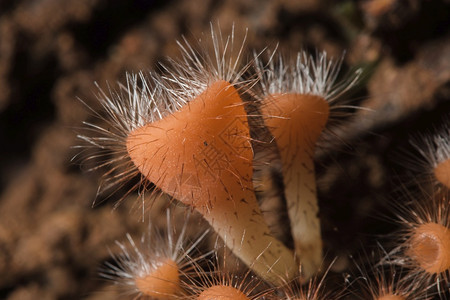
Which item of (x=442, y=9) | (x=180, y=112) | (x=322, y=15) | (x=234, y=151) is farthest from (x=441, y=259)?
(x=322, y=15)

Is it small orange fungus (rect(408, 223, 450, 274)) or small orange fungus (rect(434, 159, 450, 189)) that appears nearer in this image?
small orange fungus (rect(408, 223, 450, 274))

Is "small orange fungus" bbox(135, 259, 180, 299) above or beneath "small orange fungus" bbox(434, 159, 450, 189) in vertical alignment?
beneath

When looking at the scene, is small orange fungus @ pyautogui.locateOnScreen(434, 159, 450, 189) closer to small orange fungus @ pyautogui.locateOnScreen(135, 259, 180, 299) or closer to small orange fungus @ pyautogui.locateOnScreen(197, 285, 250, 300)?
small orange fungus @ pyautogui.locateOnScreen(197, 285, 250, 300)

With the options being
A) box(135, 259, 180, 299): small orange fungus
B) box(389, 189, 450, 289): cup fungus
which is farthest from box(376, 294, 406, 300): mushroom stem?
box(135, 259, 180, 299): small orange fungus

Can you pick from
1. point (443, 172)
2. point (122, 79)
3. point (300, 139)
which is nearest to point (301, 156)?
point (300, 139)

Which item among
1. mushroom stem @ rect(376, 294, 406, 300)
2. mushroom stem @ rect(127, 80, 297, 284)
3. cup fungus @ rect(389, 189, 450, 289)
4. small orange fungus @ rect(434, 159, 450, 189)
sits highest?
mushroom stem @ rect(127, 80, 297, 284)

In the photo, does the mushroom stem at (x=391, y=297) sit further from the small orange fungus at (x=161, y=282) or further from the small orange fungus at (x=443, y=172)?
the small orange fungus at (x=161, y=282)

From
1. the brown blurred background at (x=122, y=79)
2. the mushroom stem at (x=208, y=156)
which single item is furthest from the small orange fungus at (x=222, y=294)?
the brown blurred background at (x=122, y=79)

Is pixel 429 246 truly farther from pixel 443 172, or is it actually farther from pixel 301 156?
pixel 301 156
